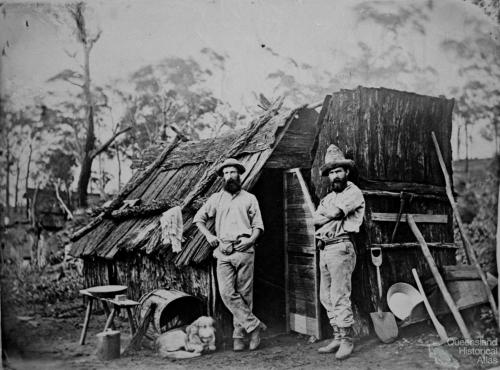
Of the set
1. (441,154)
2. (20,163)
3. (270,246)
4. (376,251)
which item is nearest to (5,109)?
(20,163)

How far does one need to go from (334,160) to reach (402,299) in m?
1.76

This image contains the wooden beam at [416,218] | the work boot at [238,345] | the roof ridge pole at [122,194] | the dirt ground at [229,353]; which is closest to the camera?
the dirt ground at [229,353]

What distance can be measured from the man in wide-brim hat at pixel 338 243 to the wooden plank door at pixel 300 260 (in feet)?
0.62

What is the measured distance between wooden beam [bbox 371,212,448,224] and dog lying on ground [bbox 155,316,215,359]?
2.18m

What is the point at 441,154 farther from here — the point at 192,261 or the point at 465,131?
the point at 192,261

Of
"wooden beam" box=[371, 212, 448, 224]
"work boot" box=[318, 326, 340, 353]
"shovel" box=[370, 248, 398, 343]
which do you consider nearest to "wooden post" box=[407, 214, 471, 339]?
"wooden beam" box=[371, 212, 448, 224]

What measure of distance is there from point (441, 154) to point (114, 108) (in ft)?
12.5

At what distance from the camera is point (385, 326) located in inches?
224

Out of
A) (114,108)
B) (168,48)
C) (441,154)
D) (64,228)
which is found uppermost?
(168,48)

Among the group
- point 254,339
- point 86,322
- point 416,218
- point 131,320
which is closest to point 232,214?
point 254,339

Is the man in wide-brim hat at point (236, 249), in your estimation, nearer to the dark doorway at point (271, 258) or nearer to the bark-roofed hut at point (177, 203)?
the bark-roofed hut at point (177, 203)

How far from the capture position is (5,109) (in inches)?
233

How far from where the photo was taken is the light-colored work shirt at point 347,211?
5.64 meters

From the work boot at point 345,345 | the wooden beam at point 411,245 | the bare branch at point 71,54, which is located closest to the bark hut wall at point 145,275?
the work boot at point 345,345
